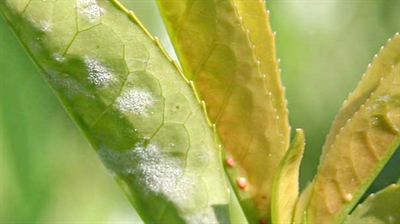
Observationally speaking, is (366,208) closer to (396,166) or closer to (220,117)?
(220,117)

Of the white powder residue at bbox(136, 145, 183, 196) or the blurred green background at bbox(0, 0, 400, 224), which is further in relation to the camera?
the blurred green background at bbox(0, 0, 400, 224)

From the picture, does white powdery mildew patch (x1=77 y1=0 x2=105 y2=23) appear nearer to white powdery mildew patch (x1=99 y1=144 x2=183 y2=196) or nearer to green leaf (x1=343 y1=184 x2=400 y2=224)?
white powdery mildew patch (x1=99 y1=144 x2=183 y2=196)

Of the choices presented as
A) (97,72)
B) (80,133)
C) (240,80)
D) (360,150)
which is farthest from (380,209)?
(80,133)

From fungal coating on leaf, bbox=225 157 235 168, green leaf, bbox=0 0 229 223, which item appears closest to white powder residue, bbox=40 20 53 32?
green leaf, bbox=0 0 229 223

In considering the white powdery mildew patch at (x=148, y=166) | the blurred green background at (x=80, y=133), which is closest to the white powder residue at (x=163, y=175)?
the white powdery mildew patch at (x=148, y=166)

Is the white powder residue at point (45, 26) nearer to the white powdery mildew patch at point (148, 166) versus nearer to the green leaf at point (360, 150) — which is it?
the white powdery mildew patch at point (148, 166)

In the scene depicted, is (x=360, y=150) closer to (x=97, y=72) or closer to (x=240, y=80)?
(x=240, y=80)

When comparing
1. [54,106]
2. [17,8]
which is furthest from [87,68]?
[54,106]
